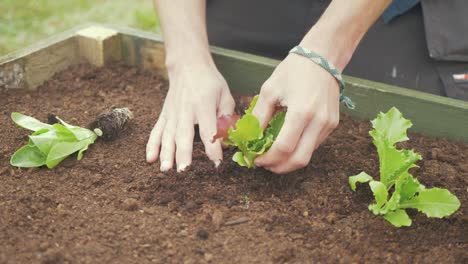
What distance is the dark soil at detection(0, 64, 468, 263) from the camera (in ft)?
5.33

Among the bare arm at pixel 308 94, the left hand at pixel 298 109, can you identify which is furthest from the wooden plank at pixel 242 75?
the left hand at pixel 298 109

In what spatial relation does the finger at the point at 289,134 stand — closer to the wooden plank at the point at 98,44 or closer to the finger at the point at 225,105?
the finger at the point at 225,105

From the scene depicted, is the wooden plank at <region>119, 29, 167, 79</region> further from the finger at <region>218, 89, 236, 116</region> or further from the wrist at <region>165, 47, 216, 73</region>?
the finger at <region>218, 89, 236, 116</region>

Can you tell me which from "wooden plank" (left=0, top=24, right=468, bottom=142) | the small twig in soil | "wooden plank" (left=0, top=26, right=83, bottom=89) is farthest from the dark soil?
"wooden plank" (left=0, top=26, right=83, bottom=89)

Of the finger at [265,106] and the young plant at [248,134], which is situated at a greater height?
the finger at [265,106]

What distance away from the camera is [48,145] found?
196 centimetres

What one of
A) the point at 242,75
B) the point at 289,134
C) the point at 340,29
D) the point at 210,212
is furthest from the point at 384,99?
the point at 210,212

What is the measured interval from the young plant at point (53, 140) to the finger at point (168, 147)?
0.19 m

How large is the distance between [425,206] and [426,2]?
3.61ft

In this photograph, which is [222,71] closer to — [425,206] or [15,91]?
[15,91]

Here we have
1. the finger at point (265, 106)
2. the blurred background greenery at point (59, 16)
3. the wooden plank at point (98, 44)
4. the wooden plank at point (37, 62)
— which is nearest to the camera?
the finger at point (265, 106)

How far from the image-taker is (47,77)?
8.34 ft

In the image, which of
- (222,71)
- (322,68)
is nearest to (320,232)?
(322,68)

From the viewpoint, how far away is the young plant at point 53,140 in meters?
1.95
